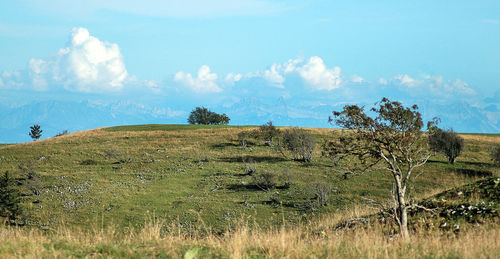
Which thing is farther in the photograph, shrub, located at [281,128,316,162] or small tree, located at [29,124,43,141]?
small tree, located at [29,124,43,141]

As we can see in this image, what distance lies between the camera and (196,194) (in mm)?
34688

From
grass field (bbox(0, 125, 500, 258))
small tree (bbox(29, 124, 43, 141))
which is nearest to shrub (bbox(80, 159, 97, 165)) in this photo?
grass field (bbox(0, 125, 500, 258))

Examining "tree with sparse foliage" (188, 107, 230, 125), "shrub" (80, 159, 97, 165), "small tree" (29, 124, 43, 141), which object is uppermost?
"tree with sparse foliage" (188, 107, 230, 125)

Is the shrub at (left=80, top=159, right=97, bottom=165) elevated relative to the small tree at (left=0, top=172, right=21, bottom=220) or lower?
elevated

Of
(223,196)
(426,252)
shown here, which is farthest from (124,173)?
(426,252)

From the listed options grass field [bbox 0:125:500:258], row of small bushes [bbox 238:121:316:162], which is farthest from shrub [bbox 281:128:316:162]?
grass field [bbox 0:125:500:258]

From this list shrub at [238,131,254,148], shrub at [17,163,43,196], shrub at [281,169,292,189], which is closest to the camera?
shrub at [281,169,292,189]

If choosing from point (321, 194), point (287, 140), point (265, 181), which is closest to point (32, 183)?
point (265, 181)

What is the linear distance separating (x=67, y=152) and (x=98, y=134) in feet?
54.8

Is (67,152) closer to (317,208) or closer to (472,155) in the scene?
(317,208)

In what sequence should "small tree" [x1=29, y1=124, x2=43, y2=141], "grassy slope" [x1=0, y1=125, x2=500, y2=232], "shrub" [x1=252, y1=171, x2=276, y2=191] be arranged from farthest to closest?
1. "small tree" [x1=29, y1=124, x2=43, y2=141]
2. "shrub" [x1=252, y1=171, x2=276, y2=191]
3. "grassy slope" [x1=0, y1=125, x2=500, y2=232]

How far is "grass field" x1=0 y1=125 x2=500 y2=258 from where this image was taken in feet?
27.0

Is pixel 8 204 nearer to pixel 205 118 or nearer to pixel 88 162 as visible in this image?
pixel 88 162

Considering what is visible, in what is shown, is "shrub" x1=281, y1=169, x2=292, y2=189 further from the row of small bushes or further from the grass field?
the row of small bushes
